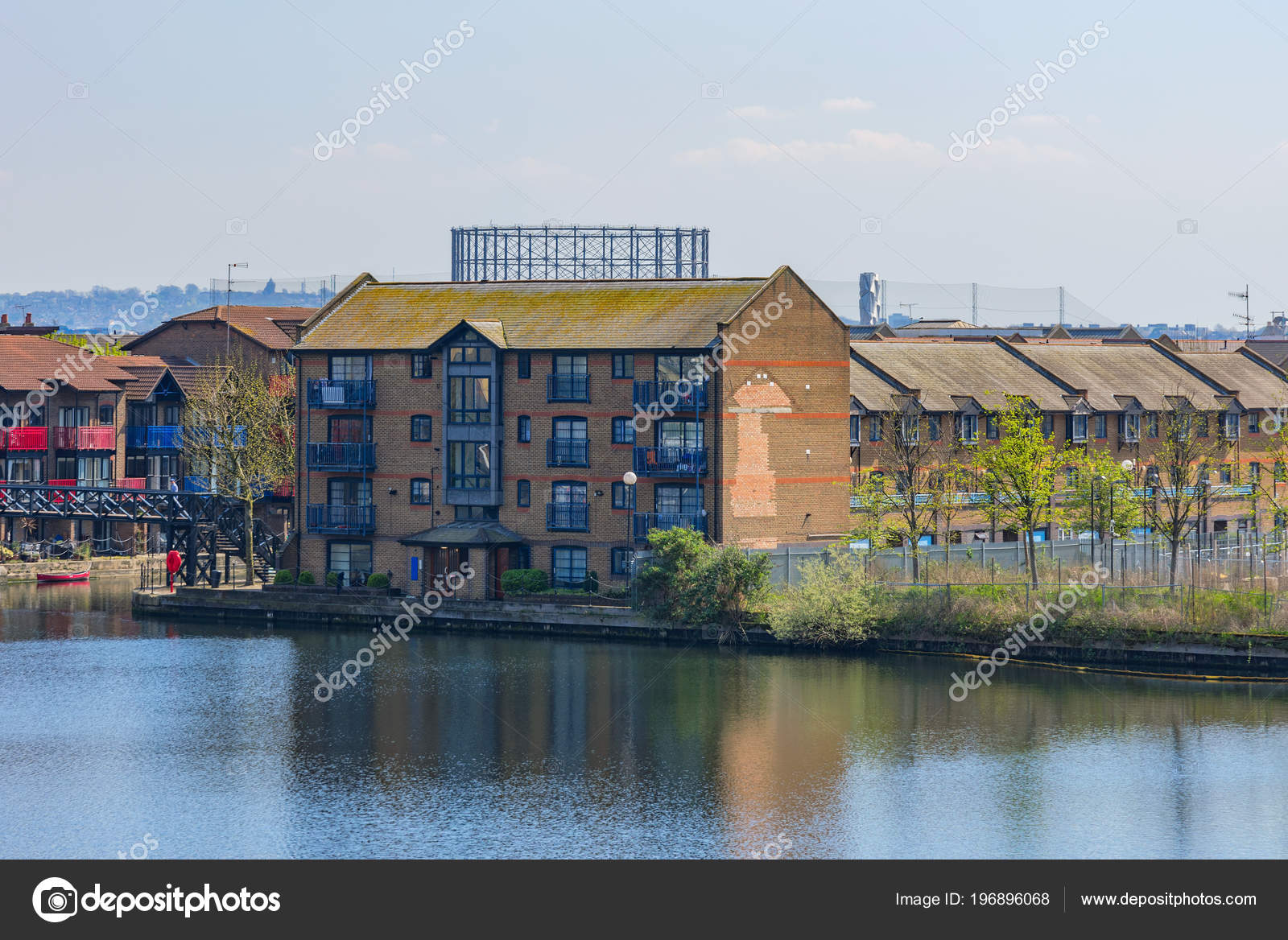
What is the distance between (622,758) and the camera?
40594 millimetres

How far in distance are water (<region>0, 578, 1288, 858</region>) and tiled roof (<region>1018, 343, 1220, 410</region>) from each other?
3718cm

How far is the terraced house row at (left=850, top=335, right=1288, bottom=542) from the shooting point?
75.2 metres

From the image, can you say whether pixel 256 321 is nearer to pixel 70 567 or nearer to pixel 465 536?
pixel 70 567

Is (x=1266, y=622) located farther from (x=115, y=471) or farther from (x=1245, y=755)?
(x=115, y=471)

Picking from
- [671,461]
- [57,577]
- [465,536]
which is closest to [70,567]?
[57,577]

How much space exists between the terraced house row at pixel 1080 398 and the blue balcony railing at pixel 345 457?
2021cm

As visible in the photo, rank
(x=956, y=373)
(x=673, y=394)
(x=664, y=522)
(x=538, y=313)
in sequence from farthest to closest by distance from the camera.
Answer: (x=956, y=373)
(x=538, y=313)
(x=673, y=394)
(x=664, y=522)

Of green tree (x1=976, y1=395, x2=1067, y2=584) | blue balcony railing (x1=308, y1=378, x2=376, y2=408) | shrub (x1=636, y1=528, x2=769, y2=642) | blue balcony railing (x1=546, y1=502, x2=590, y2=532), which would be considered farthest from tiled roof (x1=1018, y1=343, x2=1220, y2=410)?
blue balcony railing (x1=308, y1=378, x2=376, y2=408)

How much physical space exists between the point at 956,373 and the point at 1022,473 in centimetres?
2302

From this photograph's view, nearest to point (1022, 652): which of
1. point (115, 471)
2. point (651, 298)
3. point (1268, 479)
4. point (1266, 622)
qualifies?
point (1266, 622)

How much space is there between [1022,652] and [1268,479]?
1822 inches

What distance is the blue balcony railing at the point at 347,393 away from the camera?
67.8 meters
